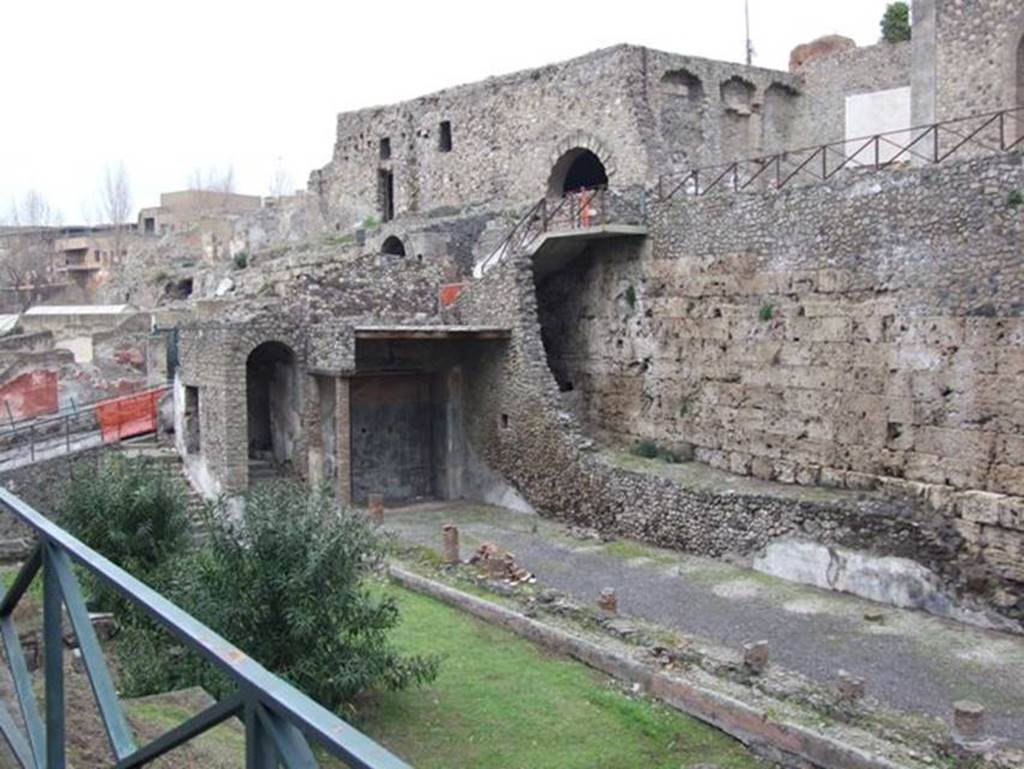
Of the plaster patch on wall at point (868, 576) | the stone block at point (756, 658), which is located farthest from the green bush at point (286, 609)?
the plaster patch on wall at point (868, 576)

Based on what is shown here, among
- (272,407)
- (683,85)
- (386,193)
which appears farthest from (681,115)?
(386,193)

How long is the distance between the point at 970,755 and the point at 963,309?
6442 mm

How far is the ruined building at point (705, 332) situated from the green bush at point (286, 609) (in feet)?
23.5

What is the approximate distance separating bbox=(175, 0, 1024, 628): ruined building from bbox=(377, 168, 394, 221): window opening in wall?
4.51 meters

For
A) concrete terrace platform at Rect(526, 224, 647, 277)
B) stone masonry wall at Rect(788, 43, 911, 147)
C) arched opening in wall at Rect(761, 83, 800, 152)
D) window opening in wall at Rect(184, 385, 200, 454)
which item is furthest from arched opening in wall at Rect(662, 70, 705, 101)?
window opening in wall at Rect(184, 385, 200, 454)

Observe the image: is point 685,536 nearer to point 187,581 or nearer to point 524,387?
point 524,387

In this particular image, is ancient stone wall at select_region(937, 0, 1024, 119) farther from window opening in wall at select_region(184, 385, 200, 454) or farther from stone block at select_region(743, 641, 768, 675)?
window opening in wall at select_region(184, 385, 200, 454)

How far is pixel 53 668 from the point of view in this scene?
2898 mm

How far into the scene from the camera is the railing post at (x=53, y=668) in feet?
9.24

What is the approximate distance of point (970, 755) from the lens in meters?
8.32

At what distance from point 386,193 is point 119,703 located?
97.9 feet

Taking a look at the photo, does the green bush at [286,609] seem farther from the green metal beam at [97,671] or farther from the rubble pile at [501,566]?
the green metal beam at [97,671]

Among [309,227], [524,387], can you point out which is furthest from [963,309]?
[309,227]

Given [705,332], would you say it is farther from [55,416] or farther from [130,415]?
[55,416]
